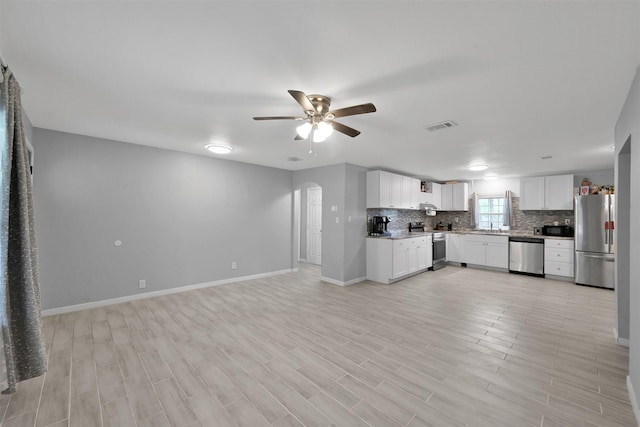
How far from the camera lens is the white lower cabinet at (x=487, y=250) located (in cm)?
667

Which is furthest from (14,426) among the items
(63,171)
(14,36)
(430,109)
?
(430,109)

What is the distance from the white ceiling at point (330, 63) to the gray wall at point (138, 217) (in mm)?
744

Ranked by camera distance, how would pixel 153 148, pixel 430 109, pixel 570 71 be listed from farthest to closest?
pixel 153 148, pixel 430 109, pixel 570 71

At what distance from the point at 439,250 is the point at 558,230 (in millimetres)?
2662

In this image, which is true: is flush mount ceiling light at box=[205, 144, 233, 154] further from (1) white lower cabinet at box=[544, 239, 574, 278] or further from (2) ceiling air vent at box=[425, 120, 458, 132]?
(1) white lower cabinet at box=[544, 239, 574, 278]

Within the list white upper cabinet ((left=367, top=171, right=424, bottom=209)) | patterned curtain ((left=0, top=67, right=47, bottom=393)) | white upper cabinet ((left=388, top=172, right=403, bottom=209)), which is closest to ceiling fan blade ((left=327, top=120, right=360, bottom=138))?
patterned curtain ((left=0, top=67, right=47, bottom=393))

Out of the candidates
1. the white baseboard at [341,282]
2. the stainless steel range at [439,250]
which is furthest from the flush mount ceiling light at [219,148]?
the stainless steel range at [439,250]

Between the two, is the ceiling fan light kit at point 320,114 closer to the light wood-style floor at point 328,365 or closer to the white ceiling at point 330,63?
the white ceiling at point 330,63

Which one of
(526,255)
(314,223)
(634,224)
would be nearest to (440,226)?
(526,255)

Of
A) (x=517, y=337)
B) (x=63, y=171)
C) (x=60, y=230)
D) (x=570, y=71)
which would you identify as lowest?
(x=517, y=337)

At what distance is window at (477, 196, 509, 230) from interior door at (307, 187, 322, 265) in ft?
15.6

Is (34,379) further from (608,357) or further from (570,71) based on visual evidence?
(608,357)

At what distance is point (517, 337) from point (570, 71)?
284 centimetres

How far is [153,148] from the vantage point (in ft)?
14.6
